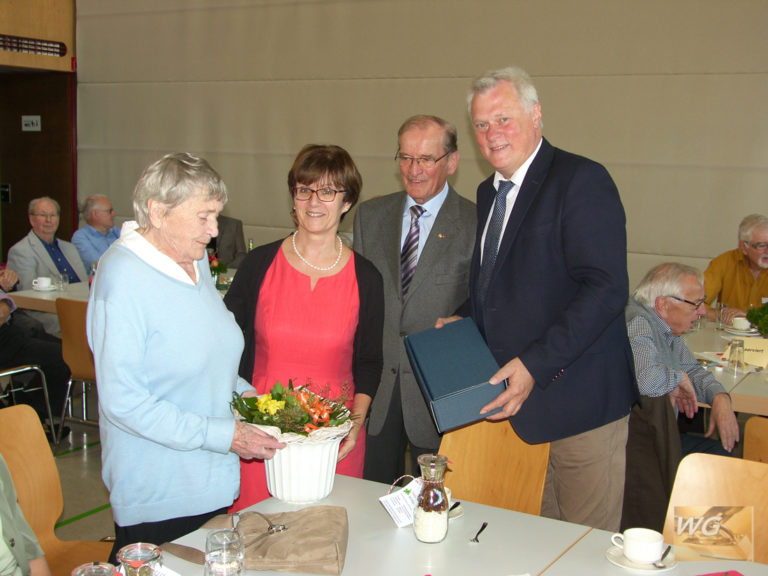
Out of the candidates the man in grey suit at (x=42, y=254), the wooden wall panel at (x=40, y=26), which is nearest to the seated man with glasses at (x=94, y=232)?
the man in grey suit at (x=42, y=254)

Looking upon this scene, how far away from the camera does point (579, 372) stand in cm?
242

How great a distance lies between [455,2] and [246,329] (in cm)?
569

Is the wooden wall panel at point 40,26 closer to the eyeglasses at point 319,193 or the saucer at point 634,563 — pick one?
the eyeglasses at point 319,193

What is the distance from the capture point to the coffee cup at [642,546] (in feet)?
5.92

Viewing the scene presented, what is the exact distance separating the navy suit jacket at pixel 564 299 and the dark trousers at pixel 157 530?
107 cm

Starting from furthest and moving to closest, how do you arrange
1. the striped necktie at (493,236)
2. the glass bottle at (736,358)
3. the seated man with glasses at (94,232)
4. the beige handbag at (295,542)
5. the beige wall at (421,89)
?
the seated man with glasses at (94,232) < the beige wall at (421,89) < the glass bottle at (736,358) < the striped necktie at (493,236) < the beige handbag at (295,542)

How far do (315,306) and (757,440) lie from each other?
160 cm

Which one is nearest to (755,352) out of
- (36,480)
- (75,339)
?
(36,480)

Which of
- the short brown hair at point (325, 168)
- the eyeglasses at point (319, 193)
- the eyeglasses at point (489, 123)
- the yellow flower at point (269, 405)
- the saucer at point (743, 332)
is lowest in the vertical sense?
the saucer at point (743, 332)

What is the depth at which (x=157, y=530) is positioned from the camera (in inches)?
83.4

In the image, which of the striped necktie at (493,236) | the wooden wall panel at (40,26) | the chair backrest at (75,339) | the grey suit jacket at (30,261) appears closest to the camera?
the striped necktie at (493,236)

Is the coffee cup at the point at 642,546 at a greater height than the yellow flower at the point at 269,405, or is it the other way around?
the yellow flower at the point at 269,405

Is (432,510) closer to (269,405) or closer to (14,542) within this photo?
(269,405)

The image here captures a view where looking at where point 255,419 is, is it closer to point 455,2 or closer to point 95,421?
point 95,421
